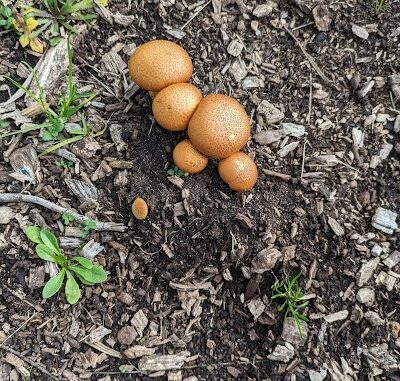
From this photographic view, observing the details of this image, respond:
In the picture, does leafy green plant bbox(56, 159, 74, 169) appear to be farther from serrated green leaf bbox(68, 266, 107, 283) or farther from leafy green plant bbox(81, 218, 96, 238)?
serrated green leaf bbox(68, 266, 107, 283)

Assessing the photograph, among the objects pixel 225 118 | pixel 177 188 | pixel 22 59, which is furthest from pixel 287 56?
pixel 22 59

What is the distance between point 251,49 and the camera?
3.55 meters

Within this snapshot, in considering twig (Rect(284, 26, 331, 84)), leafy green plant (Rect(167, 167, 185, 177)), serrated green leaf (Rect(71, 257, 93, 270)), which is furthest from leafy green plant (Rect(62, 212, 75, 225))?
twig (Rect(284, 26, 331, 84))

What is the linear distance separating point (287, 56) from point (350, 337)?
6.39 feet

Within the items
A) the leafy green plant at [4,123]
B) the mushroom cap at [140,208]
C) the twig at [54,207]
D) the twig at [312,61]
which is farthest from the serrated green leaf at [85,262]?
the twig at [312,61]

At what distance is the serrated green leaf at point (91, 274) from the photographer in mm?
3152

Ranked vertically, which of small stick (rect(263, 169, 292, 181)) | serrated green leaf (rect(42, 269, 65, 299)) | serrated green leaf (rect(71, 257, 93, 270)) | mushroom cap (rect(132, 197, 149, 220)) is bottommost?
serrated green leaf (rect(42, 269, 65, 299))

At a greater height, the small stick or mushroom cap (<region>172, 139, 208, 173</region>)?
mushroom cap (<region>172, 139, 208, 173</region>)

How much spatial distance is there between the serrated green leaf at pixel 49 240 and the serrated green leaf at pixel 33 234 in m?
0.03

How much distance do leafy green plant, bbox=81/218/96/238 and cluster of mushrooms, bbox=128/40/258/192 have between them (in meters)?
0.67

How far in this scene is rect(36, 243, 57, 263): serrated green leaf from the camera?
3.13 m

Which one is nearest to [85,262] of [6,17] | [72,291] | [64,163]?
[72,291]

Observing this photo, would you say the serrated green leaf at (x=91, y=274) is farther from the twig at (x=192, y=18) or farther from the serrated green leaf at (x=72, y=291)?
the twig at (x=192, y=18)

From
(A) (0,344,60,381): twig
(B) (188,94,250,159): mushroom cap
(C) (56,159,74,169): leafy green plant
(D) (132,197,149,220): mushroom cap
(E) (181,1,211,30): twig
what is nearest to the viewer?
(B) (188,94,250,159): mushroom cap
